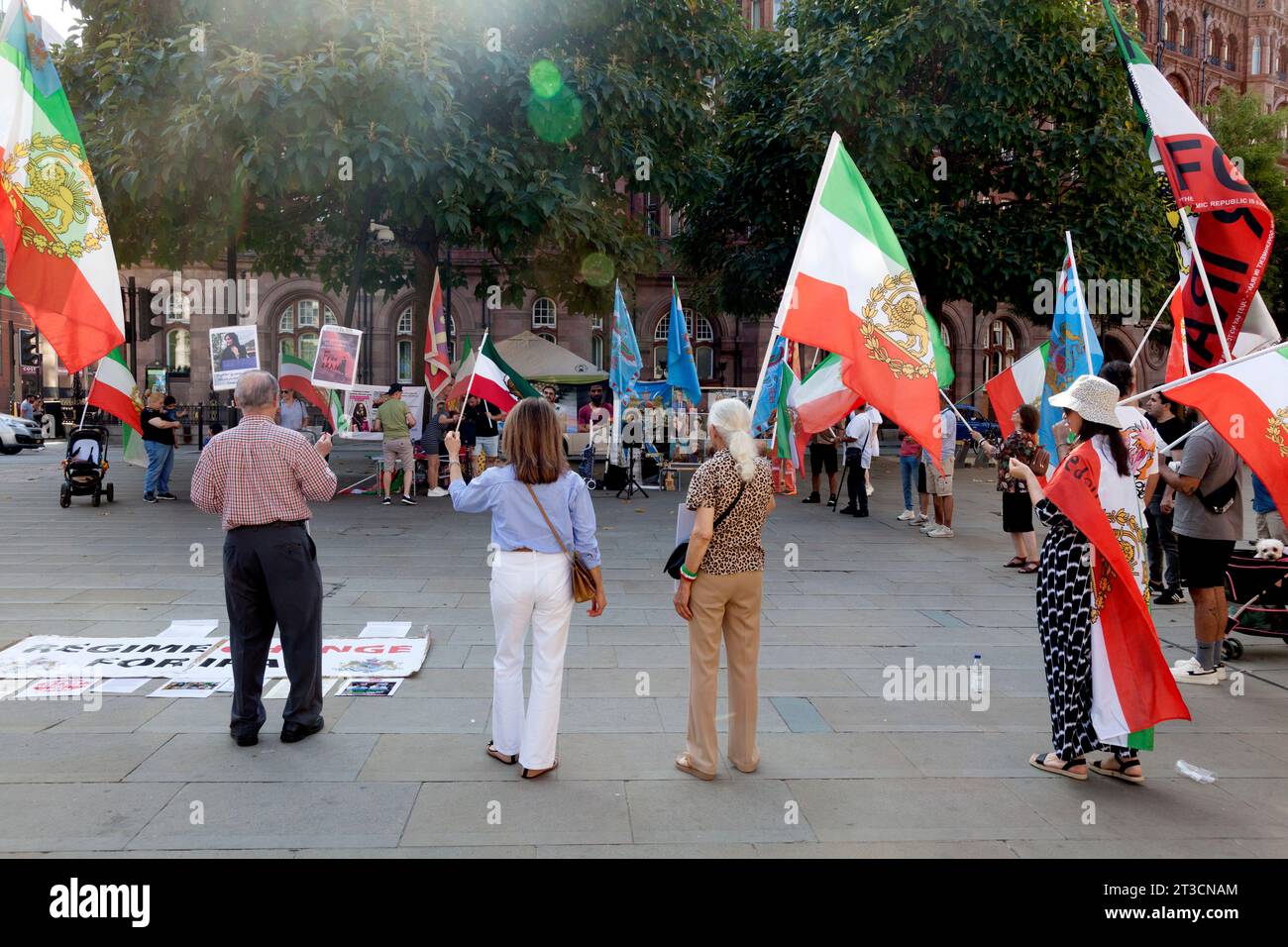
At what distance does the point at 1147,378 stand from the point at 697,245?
33457 millimetres

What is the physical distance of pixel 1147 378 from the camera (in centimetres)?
4956

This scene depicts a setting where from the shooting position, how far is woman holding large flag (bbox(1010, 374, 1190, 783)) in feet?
15.3

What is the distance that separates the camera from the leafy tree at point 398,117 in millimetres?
13992

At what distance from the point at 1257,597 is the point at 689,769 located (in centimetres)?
491

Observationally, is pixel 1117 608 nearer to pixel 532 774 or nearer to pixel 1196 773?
pixel 1196 773

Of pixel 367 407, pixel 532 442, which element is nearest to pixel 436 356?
pixel 367 407

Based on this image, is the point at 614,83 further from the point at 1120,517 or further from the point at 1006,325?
the point at 1006,325

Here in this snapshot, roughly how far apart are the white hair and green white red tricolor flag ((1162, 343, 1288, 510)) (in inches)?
94.6

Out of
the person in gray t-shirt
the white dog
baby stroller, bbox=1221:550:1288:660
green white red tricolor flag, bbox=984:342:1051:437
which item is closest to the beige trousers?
the person in gray t-shirt

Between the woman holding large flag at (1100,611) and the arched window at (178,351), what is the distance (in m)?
42.9

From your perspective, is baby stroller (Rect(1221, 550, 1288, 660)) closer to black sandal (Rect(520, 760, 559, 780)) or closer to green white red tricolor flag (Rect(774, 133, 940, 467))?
green white red tricolor flag (Rect(774, 133, 940, 467))

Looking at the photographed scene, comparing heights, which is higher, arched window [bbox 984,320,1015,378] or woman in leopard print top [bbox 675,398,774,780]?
arched window [bbox 984,320,1015,378]
